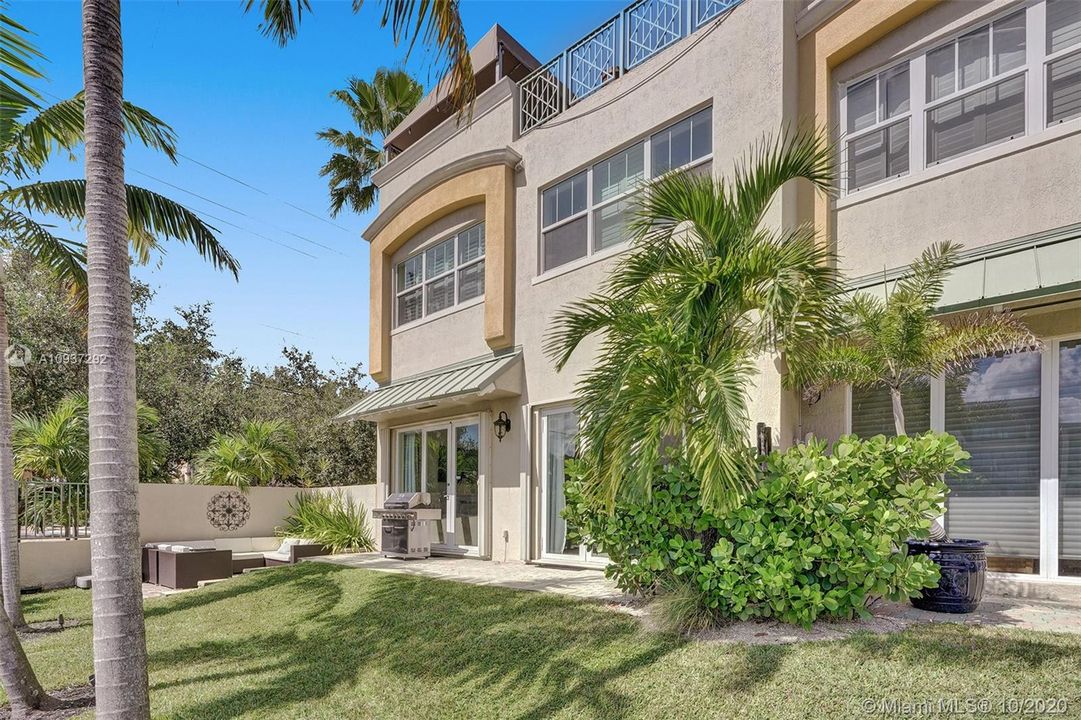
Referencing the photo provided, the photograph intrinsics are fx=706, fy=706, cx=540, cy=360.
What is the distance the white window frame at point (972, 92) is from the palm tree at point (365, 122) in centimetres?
1797

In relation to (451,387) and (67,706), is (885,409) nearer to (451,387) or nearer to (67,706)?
(451,387)

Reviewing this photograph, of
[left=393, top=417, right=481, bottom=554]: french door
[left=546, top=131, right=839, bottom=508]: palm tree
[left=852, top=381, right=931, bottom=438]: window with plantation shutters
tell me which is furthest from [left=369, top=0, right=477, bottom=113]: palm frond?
[left=393, top=417, right=481, bottom=554]: french door

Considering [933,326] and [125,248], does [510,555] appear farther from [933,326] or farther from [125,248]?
[125,248]

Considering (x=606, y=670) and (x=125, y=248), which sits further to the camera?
(x=606, y=670)

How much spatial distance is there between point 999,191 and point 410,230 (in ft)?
40.0

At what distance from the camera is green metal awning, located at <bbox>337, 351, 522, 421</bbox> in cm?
1302

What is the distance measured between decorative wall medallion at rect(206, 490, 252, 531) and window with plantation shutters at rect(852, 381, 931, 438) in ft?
52.2

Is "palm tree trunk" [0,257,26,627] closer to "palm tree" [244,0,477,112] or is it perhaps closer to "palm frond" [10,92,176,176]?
"palm frond" [10,92,176,176]

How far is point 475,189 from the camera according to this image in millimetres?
14688

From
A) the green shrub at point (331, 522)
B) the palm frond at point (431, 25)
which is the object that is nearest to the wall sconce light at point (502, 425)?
the green shrub at point (331, 522)

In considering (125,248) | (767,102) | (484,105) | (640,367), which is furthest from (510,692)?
(484,105)

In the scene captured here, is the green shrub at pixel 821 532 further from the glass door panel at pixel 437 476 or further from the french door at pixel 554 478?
the glass door panel at pixel 437 476

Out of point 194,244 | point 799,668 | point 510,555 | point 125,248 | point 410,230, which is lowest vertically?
point 510,555

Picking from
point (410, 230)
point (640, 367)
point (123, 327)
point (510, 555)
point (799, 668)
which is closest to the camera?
point (123, 327)
